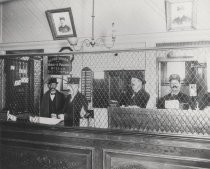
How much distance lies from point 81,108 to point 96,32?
1.87 meters

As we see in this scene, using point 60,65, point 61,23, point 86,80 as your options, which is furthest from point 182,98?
point 61,23

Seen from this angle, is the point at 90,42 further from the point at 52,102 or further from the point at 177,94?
the point at 177,94

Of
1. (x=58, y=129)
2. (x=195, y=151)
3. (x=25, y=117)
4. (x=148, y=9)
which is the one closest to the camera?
(x=195, y=151)

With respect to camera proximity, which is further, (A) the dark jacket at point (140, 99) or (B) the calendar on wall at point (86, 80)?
(B) the calendar on wall at point (86, 80)

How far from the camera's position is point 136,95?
5516mm

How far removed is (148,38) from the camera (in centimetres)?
600

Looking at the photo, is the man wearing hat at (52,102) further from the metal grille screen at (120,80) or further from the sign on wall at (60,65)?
the sign on wall at (60,65)

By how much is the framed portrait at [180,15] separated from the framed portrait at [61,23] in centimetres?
220

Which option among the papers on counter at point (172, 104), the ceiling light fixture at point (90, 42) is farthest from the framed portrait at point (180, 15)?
the papers on counter at point (172, 104)

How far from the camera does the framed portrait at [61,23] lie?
663cm

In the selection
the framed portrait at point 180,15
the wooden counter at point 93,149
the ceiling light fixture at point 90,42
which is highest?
the framed portrait at point 180,15

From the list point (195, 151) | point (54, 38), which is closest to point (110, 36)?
point (54, 38)

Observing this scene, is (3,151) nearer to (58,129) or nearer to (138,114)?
(58,129)

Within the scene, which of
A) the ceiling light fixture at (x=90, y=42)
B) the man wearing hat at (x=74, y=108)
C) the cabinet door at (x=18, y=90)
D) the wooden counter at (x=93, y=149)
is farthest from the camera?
the cabinet door at (x=18, y=90)
